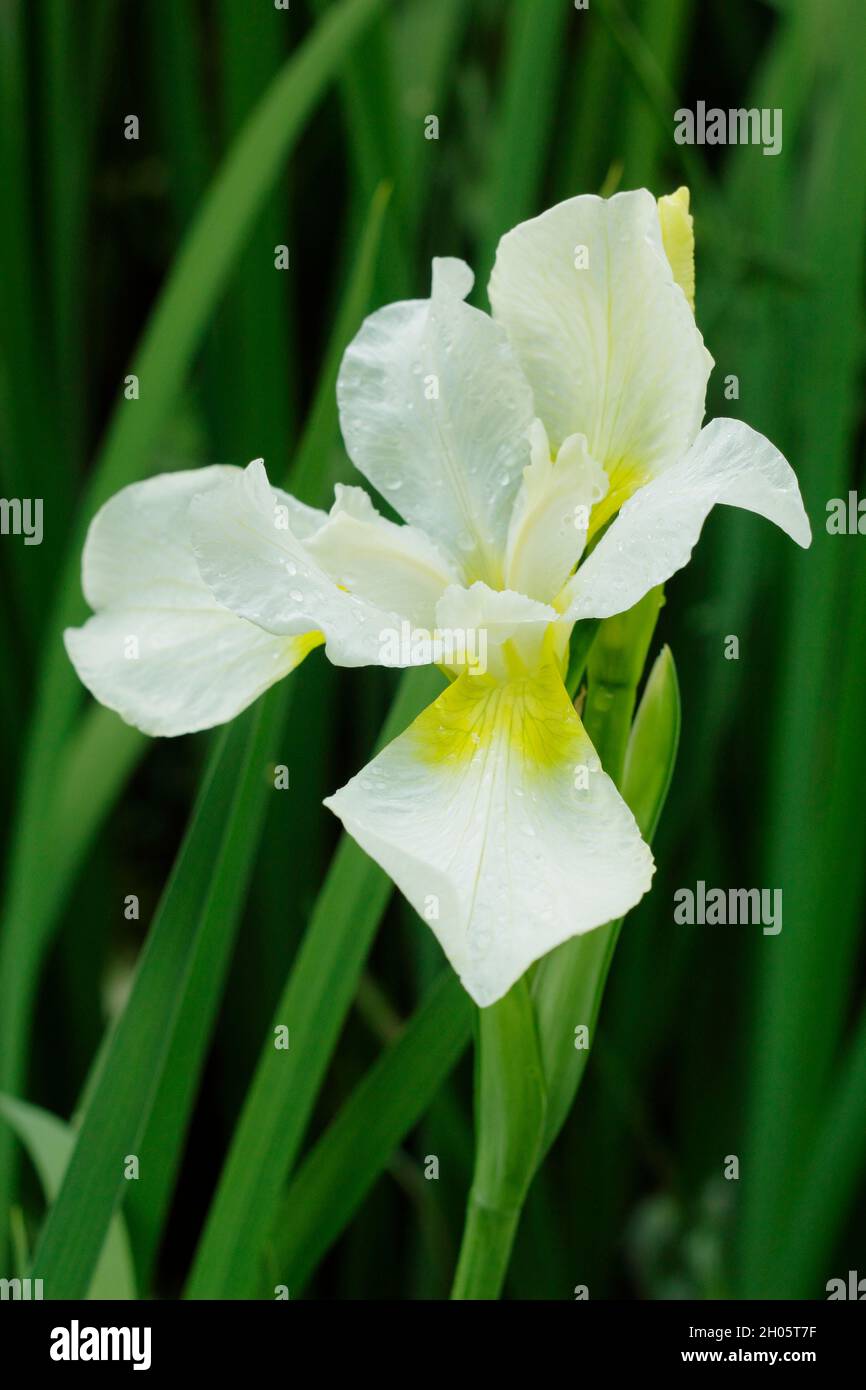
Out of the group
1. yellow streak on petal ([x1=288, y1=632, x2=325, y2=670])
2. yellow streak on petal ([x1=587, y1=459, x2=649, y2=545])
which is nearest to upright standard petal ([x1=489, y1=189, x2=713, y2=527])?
yellow streak on petal ([x1=587, y1=459, x2=649, y2=545])

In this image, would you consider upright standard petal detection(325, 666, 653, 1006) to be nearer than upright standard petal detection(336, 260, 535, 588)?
Yes

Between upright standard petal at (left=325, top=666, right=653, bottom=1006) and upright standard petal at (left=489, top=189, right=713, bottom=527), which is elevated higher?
upright standard petal at (left=489, top=189, right=713, bottom=527)

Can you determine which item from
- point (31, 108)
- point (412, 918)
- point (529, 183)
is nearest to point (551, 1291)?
point (412, 918)

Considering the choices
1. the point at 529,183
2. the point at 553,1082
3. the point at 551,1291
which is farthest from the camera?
the point at 551,1291

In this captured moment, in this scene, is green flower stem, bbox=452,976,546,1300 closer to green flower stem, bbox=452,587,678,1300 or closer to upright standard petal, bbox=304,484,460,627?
green flower stem, bbox=452,587,678,1300

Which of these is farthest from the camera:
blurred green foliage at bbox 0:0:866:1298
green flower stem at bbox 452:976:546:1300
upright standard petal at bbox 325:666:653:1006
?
blurred green foliage at bbox 0:0:866:1298
